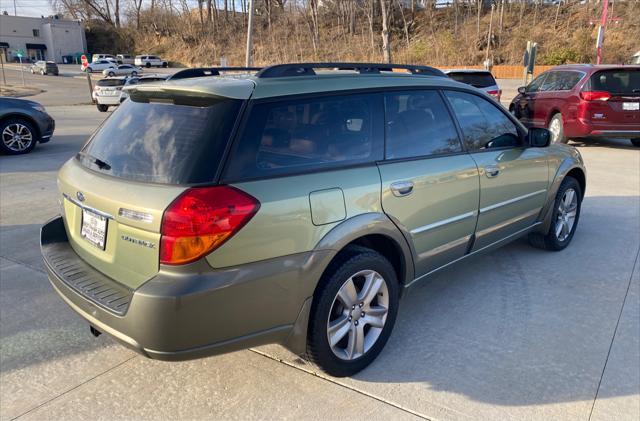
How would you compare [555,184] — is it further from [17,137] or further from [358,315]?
[17,137]

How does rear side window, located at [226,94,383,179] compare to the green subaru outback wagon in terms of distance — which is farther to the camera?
rear side window, located at [226,94,383,179]

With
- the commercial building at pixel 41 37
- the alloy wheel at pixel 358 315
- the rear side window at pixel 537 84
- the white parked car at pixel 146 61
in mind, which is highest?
the commercial building at pixel 41 37

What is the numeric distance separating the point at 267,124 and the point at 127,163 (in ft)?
2.50

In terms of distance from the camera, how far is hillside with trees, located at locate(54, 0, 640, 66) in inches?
1602

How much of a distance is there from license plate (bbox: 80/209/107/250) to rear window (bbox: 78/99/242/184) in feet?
0.80

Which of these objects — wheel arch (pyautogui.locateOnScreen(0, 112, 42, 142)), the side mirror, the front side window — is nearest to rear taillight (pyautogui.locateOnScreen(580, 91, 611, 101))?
the side mirror

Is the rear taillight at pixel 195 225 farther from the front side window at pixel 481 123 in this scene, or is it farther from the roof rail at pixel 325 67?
the front side window at pixel 481 123

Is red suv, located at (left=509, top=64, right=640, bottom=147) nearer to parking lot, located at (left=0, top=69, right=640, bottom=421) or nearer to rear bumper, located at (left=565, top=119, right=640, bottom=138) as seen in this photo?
rear bumper, located at (left=565, top=119, right=640, bottom=138)

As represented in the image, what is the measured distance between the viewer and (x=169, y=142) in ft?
8.05

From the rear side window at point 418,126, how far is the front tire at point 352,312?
71cm

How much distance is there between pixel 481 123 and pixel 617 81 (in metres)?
7.91

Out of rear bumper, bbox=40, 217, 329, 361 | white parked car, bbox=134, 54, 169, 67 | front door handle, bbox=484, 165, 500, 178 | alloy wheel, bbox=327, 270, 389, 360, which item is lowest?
alloy wheel, bbox=327, 270, 389, 360

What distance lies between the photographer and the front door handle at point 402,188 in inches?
115

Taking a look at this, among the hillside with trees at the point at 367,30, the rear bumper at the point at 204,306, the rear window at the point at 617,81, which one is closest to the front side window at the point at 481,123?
the rear bumper at the point at 204,306
